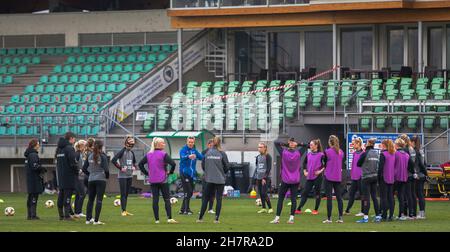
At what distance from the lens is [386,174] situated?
27.5 meters

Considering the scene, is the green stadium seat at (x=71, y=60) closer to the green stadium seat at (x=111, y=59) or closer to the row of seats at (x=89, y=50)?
the row of seats at (x=89, y=50)

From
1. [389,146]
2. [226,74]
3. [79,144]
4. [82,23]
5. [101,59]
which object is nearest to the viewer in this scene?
[389,146]

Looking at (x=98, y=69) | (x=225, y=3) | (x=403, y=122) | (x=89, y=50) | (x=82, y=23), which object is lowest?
(x=403, y=122)

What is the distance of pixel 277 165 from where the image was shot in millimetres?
41625

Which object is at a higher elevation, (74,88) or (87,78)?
(87,78)

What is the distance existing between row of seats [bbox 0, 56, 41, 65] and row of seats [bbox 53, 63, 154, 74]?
5.53 feet

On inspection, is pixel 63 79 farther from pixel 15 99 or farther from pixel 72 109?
pixel 72 109

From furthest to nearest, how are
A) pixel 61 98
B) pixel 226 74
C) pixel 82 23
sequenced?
pixel 82 23
pixel 226 74
pixel 61 98

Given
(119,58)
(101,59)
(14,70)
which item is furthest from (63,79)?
(14,70)

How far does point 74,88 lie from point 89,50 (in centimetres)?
421

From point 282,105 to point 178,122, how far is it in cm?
359

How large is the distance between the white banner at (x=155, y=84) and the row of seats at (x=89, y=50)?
1450 millimetres
